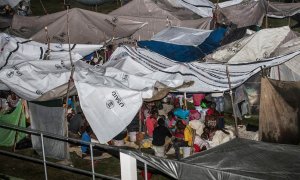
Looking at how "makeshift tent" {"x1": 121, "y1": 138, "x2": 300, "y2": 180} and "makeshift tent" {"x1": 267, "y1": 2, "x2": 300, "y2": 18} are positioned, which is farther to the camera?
"makeshift tent" {"x1": 267, "y1": 2, "x2": 300, "y2": 18}

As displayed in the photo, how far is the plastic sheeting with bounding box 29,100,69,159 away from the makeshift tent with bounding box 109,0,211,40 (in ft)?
27.4

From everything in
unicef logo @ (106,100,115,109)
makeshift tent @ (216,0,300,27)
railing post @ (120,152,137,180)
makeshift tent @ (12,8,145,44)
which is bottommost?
railing post @ (120,152,137,180)

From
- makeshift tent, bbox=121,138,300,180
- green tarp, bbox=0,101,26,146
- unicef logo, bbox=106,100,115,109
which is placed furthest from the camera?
green tarp, bbox=0,101,26,146

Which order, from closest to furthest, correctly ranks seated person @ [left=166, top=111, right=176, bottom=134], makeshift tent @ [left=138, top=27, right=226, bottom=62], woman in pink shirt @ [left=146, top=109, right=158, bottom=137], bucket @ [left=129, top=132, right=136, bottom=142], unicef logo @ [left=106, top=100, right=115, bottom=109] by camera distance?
unicef logo @ [left=106, top=100, right=115, bottom=109] < woman in pink shirt @ [left=146, top=109, right=158, bottom=137] < seated person @ [left=166, top=111, right=176, bottom=134] < bucket @ [left=129, top=132, right=136, bottom=142] < makeshift tent @ [left=138, top=27, right=226, bottom=62]

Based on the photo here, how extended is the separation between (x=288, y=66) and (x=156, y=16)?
822 centimetres

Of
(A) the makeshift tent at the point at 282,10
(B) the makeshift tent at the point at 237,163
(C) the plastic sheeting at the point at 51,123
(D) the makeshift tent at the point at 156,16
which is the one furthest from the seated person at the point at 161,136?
(A) the makeshift tent at the point at 282,10

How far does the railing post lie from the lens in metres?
9.63

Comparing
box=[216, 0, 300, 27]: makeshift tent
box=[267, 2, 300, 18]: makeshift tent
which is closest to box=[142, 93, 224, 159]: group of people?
box=[216, 0, 300, 27]: makeshift tent

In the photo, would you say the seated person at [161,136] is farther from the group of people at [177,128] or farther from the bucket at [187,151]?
the bucket at [187,151]

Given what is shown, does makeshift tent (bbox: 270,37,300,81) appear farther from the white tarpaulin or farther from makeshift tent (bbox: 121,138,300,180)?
the white tarpaulin

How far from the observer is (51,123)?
15.6 m

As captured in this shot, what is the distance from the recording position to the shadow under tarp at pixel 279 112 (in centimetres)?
1488

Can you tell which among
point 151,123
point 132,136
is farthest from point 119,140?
point 151,123

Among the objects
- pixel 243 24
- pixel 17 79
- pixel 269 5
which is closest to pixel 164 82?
pixel 17 79
